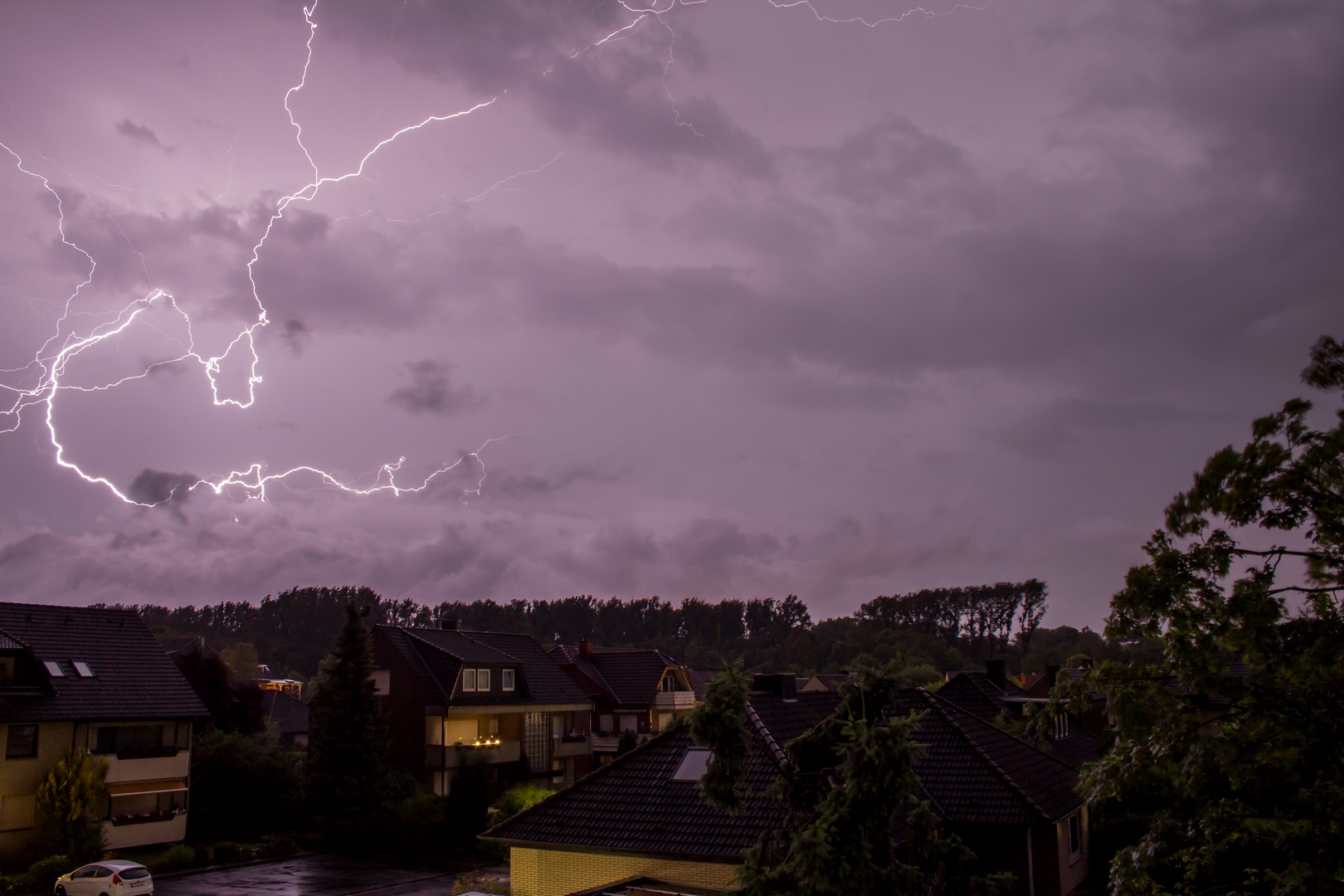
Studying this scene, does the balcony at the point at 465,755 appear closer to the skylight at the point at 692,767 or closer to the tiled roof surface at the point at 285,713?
the skylight at the point at 692,767

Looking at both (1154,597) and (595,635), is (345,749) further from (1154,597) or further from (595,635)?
(595,635)

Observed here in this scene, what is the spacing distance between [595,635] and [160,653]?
11043cm

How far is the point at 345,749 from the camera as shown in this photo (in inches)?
1497

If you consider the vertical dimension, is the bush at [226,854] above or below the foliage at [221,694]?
below

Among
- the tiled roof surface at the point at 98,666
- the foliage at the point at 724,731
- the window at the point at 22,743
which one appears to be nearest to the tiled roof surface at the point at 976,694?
the foliage at the point at 724,731

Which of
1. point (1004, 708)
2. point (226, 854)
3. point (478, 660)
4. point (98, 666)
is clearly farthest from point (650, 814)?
point (478, 660)

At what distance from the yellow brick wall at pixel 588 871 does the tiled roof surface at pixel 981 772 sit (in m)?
5.40

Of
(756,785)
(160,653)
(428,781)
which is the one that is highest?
(160,653)

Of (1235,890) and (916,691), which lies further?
(916,691)

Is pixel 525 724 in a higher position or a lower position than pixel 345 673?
lower

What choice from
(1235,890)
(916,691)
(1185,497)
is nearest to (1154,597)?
(1185,497)

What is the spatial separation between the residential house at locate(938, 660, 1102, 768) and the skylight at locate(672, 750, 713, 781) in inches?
558

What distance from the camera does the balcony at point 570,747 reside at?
50000 millimetres

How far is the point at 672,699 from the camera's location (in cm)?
5584
